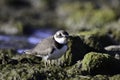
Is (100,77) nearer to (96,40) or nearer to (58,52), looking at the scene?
(58,52)

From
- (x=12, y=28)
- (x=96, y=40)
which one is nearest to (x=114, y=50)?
(x=96, y=40)

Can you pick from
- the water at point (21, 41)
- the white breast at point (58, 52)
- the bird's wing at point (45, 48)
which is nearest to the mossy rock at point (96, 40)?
the bird's wing at point (45, 48)

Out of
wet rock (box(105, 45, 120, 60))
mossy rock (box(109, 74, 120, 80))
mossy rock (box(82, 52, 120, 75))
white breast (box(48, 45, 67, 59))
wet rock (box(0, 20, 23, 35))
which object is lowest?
mossy rock (box(109, 74, 120, 80))

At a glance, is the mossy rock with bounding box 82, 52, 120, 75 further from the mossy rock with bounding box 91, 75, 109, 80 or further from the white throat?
the white throat

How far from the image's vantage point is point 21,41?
26.1m

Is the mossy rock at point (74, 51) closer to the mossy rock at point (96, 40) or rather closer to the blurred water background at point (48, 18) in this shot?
the mossy rock at point (96, 40)

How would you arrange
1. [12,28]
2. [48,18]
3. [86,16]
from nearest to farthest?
[12,28], [86,16], [48,18]

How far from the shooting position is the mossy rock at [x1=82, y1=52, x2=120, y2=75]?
14.1 m

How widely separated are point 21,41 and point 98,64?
1216cm

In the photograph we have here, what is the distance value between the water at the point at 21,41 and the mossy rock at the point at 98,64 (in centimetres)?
864

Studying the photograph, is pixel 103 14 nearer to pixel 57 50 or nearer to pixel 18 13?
pixel 18 13

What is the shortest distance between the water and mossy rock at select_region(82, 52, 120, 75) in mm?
8641

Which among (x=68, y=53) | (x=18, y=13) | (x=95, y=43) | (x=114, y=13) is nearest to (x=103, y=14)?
(x=114, y=13)

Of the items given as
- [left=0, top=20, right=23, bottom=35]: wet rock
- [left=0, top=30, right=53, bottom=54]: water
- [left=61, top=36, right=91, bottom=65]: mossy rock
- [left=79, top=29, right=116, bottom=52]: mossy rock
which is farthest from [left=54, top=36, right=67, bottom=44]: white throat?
[left=0, top=20, right=23, bottom=35]: wet rock
